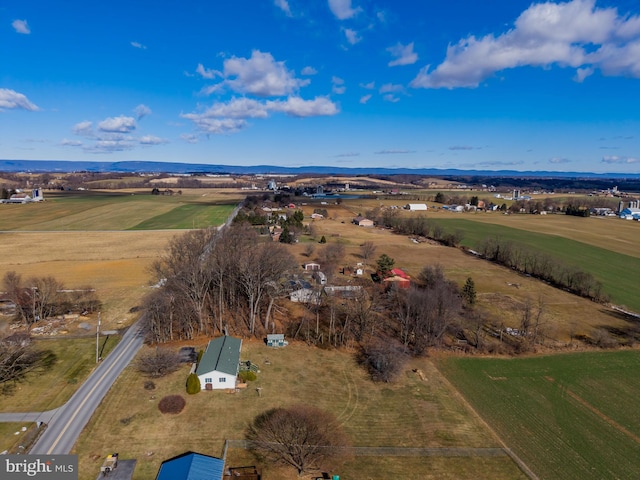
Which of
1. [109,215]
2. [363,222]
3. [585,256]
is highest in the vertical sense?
[109,215]

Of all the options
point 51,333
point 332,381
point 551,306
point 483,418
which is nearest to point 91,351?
point 51,333

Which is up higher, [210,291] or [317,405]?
[210,291]

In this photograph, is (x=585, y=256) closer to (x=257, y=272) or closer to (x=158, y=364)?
(x=257, y=272)

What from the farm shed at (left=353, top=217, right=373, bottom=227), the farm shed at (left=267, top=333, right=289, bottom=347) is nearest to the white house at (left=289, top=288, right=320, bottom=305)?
the farm shed at (left=267, top=333, right=289, bottom=347)

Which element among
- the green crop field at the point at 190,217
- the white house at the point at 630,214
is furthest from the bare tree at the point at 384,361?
the white house at the point at 630,214

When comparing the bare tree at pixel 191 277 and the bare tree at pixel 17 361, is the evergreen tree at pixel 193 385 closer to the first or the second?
the bare tree at pixel 191 277

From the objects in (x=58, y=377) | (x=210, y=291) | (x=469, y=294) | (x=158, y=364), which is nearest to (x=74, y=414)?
(x=58, y=377)

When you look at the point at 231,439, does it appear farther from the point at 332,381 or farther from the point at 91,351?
the point at 91,351
